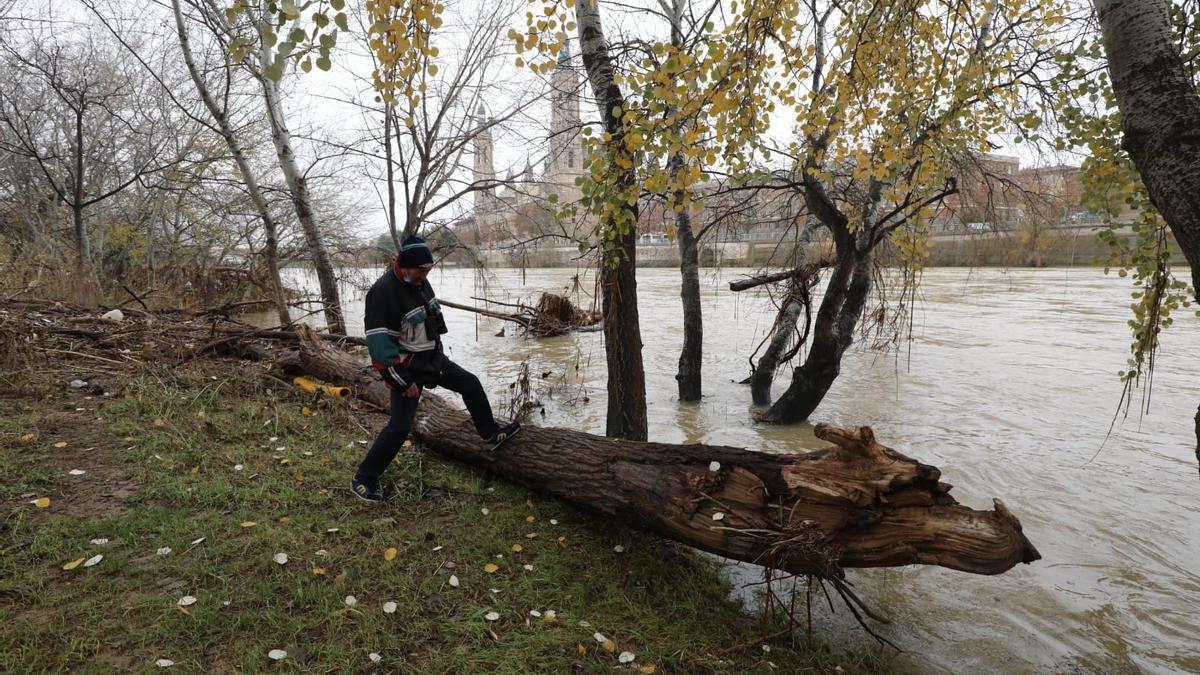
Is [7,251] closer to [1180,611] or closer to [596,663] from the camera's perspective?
[596,663]

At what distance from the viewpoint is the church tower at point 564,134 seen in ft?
24.5

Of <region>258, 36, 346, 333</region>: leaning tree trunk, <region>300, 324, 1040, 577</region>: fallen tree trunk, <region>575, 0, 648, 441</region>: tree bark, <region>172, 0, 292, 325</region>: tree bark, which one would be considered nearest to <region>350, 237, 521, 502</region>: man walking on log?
<region>300, 324, 1040, 577</region>: fallen tree trunk

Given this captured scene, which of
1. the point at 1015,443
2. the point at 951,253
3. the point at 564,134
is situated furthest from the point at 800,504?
the point at 951,253

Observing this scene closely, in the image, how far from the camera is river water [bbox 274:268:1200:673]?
12.1ft

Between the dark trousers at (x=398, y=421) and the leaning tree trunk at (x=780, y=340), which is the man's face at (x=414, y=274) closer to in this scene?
the dark trousers at (x=398, y=421)

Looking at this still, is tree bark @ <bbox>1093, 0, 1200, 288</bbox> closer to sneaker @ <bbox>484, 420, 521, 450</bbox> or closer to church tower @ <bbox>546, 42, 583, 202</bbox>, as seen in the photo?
sneaker @ <bbox>484, 420, 521, 450</bbox>

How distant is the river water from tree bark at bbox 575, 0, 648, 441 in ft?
5.21

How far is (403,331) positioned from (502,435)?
1123 mm

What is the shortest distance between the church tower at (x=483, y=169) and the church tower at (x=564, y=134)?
1.23 meters

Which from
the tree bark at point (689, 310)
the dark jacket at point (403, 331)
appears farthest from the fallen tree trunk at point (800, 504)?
the tree bark at point (689, 310)

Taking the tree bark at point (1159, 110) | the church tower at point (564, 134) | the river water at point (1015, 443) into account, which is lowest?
the river water at point (1015, 443)

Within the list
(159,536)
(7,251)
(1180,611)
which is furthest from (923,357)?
(7,251)

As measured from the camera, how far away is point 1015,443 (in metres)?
7.18

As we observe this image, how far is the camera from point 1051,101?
16.6 ft
